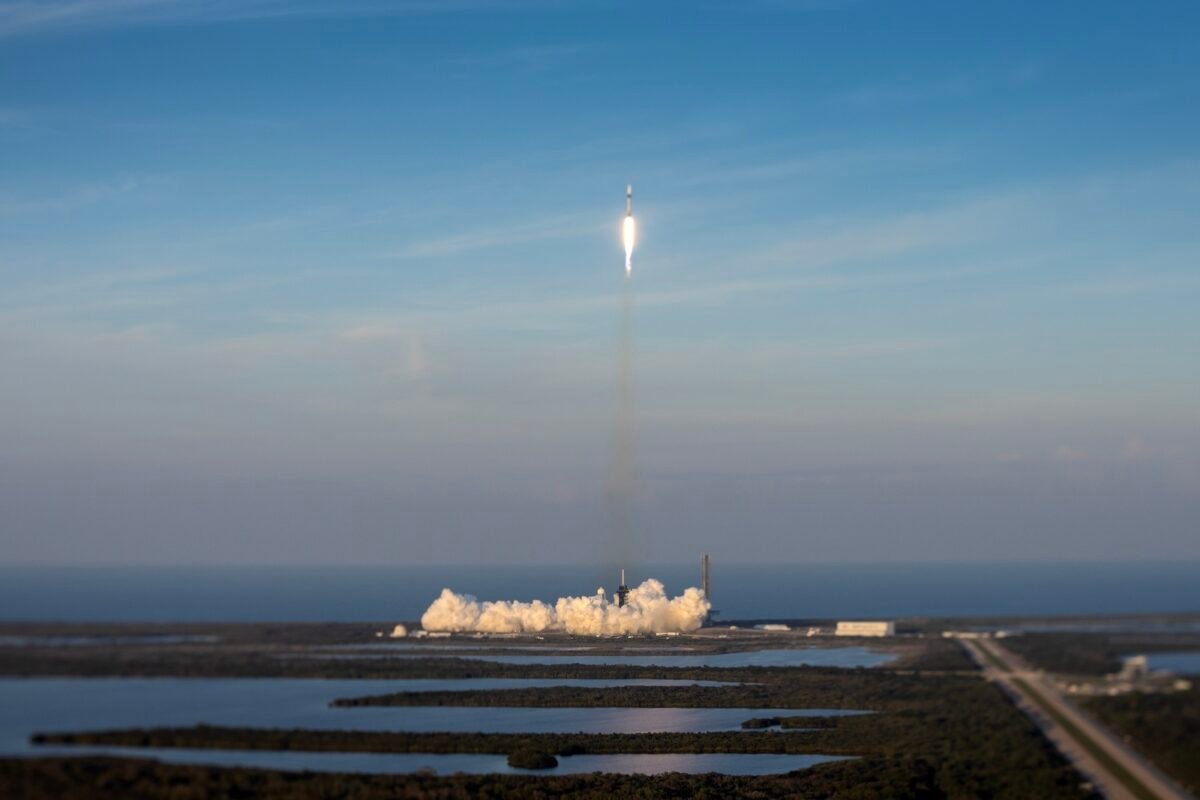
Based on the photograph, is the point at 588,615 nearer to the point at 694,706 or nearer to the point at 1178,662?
the point at 694,706

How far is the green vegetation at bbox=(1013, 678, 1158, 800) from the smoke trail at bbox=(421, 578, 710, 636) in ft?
56.8

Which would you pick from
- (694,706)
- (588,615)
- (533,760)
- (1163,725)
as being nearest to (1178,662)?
(1163,725)

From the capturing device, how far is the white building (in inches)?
1745

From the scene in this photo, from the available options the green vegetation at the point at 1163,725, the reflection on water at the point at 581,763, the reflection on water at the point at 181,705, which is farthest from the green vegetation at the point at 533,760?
the green vegetation at the point at 1163,725

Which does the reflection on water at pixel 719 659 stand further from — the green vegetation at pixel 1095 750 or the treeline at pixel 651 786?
the green vegetation at pixel 1095 750

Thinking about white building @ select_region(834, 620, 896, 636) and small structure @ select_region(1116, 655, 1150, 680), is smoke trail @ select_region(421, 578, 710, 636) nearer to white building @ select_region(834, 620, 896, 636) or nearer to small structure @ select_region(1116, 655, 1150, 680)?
white building @ select_region(834, 620, 896, 636)

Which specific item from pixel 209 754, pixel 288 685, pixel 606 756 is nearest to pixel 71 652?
pixel 209 754

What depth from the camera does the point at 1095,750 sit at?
34219 mm

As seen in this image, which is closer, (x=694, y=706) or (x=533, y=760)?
(x=533, y=760)

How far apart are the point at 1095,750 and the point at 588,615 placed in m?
21.4

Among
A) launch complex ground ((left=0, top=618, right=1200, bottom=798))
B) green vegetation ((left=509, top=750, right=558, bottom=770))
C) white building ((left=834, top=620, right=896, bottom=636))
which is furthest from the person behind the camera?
green vegetation ((left=509, top=750, right=558, bottom=770))

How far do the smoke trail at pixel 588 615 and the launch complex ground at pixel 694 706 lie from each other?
0.71 metres

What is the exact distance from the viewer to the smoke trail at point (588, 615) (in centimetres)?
4950

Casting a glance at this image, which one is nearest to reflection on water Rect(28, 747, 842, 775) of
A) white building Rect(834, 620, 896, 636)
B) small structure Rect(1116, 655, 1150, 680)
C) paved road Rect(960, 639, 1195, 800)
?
white building Rect(834, 620, 896, 636)
